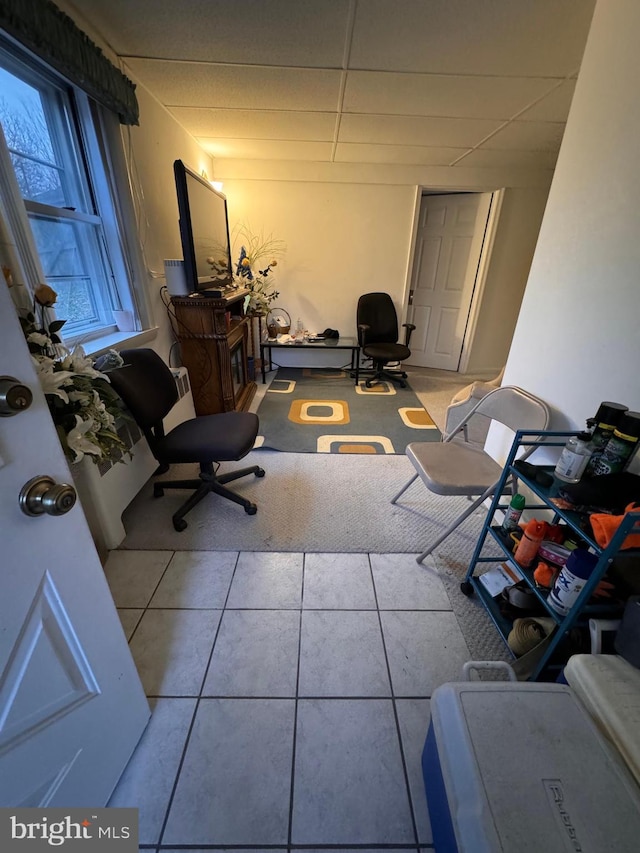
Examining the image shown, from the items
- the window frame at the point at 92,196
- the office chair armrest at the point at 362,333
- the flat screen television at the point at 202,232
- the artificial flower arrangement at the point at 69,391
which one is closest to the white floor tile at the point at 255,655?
the artificial flower arrangement at the point at 69,391

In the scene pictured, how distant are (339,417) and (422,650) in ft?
6.69

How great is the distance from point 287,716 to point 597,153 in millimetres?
2204

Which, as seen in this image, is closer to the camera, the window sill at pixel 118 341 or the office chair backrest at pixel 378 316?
the window sill at pixel 118 341

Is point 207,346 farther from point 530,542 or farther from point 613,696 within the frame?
point 613,696

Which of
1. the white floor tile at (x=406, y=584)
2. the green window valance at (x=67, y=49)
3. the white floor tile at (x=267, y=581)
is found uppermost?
the green window valance at (x=67, y=49)

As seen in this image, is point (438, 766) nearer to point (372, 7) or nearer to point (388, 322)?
point (372, 7)

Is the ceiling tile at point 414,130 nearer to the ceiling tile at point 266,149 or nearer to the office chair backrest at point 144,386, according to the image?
the ceiling tile at point 266,149

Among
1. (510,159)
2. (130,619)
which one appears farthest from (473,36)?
(130,619)

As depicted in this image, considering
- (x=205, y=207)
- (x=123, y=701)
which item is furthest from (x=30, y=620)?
(x=205, y=207)

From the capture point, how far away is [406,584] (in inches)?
56.9

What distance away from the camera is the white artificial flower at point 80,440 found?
0.97 metres

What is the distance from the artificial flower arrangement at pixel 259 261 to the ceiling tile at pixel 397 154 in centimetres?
111

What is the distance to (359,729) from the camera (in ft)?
3.27

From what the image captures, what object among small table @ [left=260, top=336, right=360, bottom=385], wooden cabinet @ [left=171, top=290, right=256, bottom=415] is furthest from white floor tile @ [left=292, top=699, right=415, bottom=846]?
small table @ [left=260, top=336, right=360, bottom=385]
